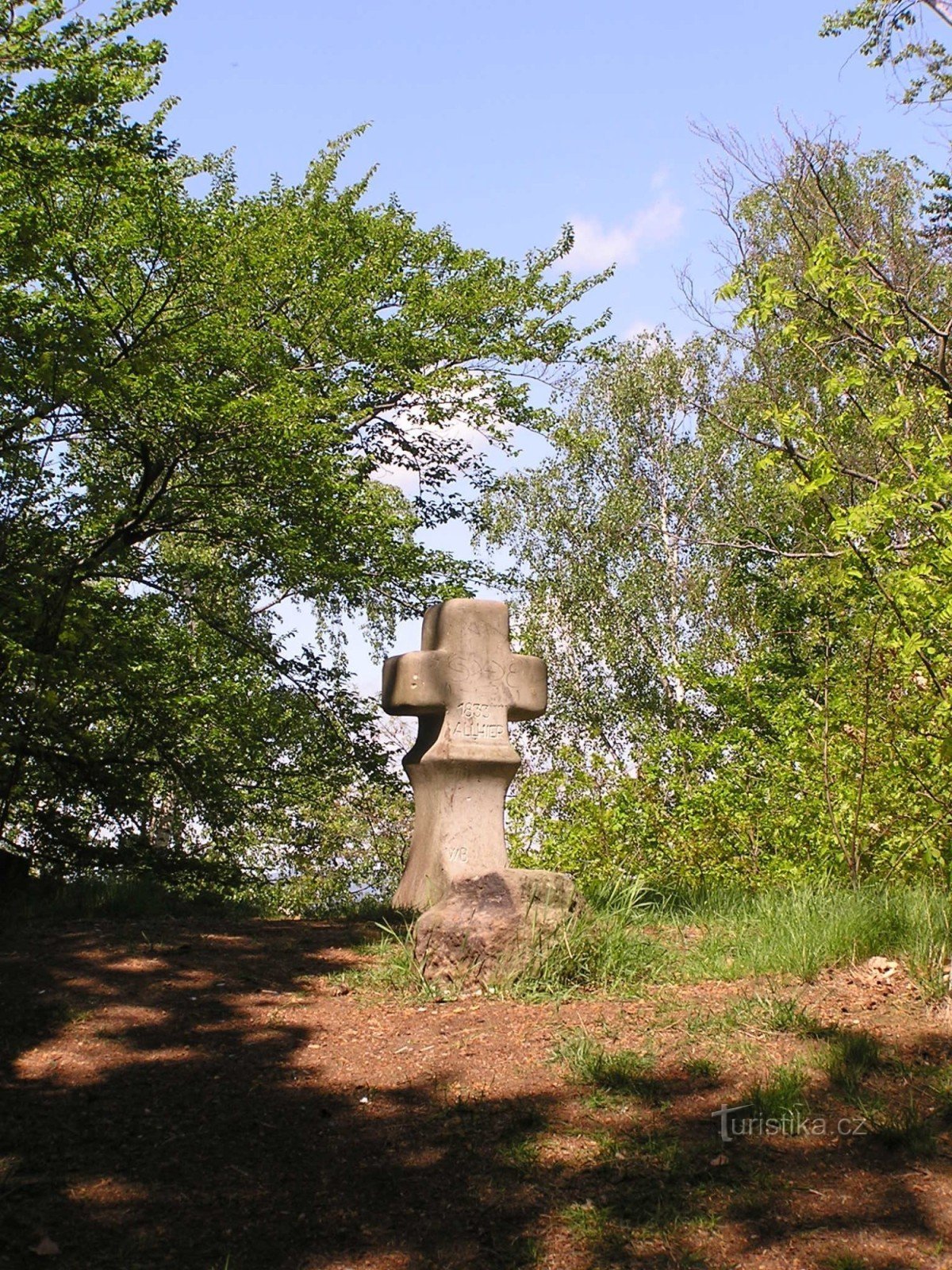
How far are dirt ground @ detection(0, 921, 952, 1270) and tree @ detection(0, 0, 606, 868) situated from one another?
2272 mm

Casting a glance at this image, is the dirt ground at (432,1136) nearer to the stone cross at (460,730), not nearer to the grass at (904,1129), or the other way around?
the grass at (904,1129)

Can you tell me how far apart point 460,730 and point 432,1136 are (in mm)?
3580

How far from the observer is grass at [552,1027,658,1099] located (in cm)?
439

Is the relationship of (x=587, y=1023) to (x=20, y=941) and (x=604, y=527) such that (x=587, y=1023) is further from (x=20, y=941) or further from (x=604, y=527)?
(x=604, y=527)

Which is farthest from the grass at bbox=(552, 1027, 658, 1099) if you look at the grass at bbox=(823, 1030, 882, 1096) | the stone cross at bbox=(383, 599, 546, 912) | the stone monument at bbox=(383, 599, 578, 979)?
the stone cross at bbox=(383, 599, 546, 912)

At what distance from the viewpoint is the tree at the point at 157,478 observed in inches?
338

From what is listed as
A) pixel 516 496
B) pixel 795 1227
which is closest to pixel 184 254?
pixel 795 1227

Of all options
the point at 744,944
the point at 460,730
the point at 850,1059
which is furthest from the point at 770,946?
the point at 460,730

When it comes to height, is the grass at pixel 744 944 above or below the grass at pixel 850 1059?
above

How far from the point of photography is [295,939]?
672 cm

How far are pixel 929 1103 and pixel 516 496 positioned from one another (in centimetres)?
1916

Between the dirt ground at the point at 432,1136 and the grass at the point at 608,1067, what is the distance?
1.9 inches

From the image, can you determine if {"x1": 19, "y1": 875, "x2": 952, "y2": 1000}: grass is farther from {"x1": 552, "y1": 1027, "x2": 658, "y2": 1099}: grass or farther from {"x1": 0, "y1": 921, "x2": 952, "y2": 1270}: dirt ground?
{"x1": 552, "y1": 1027, "x2": 658, "y2": 1099}: grass

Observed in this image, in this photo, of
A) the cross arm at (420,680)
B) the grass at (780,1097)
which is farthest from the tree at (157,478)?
the grass at (780,1097)
